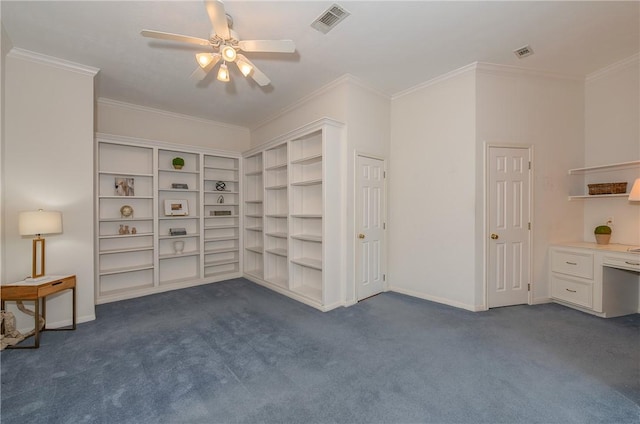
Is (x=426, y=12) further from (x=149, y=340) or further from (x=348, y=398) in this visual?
(x=149, y=340)

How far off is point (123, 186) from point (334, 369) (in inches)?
161

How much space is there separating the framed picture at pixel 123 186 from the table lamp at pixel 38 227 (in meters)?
1.39

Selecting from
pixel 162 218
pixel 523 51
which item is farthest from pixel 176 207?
pixel 523 51

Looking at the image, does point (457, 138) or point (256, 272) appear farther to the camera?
point (256, 272)

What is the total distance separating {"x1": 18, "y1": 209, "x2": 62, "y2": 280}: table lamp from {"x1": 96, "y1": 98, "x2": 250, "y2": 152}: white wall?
2095 millimetres

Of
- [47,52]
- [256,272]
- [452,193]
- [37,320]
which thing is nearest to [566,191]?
[452,193]

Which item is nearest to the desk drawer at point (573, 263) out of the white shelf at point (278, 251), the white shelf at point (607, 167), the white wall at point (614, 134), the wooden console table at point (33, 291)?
the white wall at point (614, 134)

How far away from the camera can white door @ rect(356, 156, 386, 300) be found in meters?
3.73

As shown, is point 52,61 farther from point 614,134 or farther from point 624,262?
point 614,134

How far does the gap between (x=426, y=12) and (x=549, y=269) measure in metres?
3.50

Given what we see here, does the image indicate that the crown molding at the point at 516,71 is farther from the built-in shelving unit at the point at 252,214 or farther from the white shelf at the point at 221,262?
the white shelf at the point at 221,262

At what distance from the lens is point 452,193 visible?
354 centimetres

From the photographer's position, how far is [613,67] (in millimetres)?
3422

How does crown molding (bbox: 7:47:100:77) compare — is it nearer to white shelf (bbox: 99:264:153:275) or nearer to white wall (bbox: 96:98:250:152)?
white wall (bbox: 96:98:250:152)
